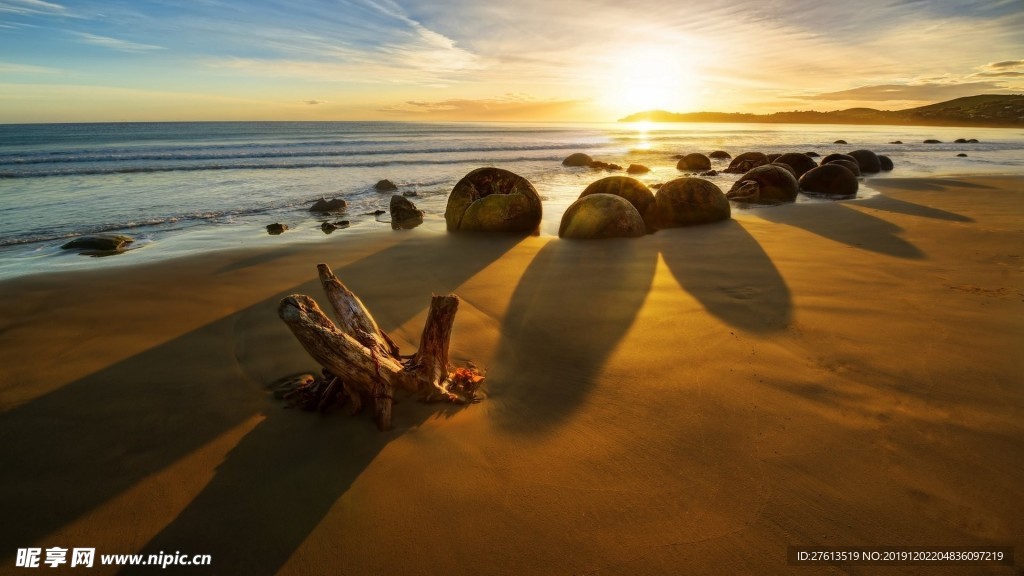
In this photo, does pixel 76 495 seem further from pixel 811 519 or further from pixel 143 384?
pixel 811 519

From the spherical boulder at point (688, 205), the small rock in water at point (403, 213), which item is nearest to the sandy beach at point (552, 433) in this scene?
the spherical boulder at point (688, 205)

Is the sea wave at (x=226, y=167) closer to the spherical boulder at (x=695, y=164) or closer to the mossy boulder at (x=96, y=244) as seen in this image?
the spherical boulder at (x=695, y=164)

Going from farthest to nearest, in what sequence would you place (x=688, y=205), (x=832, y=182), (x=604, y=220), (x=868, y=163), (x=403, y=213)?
(x=868, y=163)
(x=832, y=182)
(x=403, y=213)
(x=688, y=205)
(x=604, y=220)

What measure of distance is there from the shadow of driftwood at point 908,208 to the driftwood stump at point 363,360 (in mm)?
10372

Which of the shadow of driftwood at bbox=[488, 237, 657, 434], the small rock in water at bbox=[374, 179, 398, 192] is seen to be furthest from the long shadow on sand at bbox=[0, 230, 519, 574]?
the small rock in water at bbox=[374, 179, 398, 192]

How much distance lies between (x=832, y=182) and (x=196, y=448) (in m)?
15.5

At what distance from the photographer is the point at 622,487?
234cm

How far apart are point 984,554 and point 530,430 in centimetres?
203

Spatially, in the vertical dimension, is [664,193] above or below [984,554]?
above

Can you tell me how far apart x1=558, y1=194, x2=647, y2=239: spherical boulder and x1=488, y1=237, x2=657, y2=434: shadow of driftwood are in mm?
858

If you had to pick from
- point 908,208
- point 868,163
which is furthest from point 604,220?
point 868,163

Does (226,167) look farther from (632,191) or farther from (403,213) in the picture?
(632,191)

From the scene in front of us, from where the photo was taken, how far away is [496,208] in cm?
888

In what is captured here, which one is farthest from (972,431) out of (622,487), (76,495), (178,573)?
(76,495)
